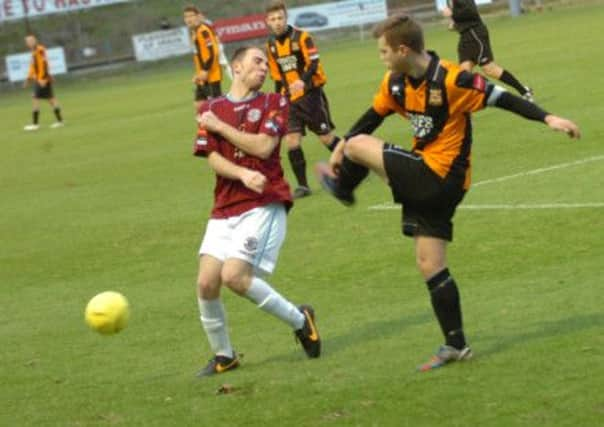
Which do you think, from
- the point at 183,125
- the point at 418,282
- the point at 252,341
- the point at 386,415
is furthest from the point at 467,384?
the point at 183,125

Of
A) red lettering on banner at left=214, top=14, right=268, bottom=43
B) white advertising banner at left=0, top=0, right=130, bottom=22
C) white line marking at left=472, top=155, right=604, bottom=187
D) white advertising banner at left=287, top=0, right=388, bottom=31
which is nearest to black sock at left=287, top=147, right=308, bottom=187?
white line marking at left=472, top=155, right=604, bottom=187

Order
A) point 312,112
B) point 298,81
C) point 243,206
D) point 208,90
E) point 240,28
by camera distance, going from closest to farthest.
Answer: point 243,206
point 298,81
point 312,112
point 208,90
point 240,28

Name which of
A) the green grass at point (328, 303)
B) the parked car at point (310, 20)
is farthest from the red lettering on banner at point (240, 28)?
the green grass at point (328, 303)

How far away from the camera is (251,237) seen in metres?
7.97

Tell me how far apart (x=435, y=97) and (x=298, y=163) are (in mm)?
8331

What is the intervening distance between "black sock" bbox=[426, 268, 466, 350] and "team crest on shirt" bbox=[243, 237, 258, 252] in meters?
1.11

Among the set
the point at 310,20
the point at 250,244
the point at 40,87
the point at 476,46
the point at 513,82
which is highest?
the point at 250,244

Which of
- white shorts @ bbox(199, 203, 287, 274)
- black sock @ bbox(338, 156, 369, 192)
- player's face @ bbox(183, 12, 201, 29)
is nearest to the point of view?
black sock @ bbox(338, 156, 369, 192)

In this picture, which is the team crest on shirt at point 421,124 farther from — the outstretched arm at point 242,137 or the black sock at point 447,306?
the outstretched arm at point 242,137

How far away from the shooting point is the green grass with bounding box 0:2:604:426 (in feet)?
23.2

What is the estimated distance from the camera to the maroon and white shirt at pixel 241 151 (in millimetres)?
8062

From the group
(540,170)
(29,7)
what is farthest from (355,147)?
(29,7)

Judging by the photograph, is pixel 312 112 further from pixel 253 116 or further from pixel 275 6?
pixel 253 116

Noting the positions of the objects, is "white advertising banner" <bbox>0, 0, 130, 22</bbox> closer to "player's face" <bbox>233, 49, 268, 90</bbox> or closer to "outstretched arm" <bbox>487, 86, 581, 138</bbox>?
"player's face" <bbox>233, 49, 268, 90</bbox>
